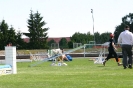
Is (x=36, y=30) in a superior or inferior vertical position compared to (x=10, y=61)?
superior

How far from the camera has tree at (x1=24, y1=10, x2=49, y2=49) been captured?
9827cm

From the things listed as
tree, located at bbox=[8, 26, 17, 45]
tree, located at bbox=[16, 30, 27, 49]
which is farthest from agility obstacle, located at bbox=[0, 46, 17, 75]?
tree, located at bbox=[16, 30, 27, 49]

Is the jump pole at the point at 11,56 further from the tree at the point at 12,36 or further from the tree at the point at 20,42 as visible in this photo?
the tree at the point at 20,42

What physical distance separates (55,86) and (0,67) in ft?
16.7

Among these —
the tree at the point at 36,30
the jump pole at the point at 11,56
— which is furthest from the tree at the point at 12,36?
the jump pole at the point at 11,56

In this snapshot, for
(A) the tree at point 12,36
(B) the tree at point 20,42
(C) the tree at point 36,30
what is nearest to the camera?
(A) the tree at point 12,36

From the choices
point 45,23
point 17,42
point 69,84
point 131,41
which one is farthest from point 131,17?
point 69,84

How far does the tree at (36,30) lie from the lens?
98.3 m

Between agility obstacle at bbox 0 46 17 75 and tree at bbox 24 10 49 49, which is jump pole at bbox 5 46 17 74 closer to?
agility obstacle at bbox 0 46 17 75

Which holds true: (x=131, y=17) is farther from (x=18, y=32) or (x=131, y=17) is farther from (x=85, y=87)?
(x=85, y=87)

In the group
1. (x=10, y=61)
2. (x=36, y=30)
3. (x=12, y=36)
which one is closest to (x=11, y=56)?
(x=10, y=61)

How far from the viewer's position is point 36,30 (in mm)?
100438

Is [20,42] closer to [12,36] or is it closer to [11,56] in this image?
[12,36]

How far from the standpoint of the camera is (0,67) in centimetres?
1457
